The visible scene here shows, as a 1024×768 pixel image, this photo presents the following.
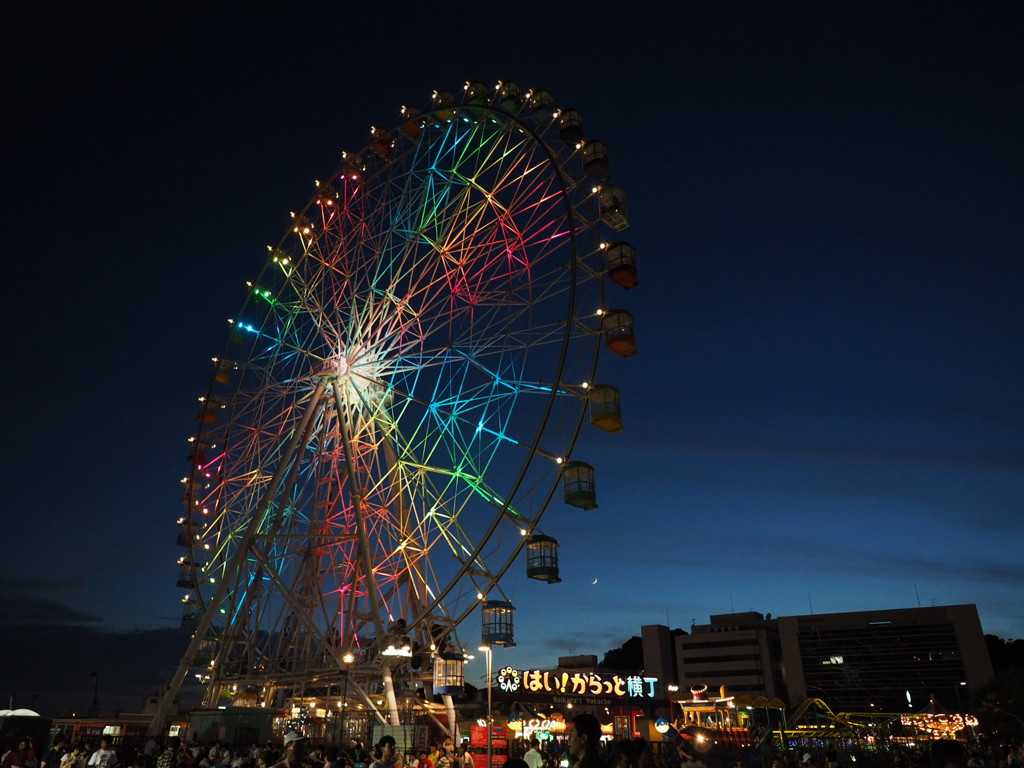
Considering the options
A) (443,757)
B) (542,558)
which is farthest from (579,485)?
(443,757)

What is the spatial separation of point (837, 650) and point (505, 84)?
324 feet

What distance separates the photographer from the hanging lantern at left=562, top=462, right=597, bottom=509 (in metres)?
21.5

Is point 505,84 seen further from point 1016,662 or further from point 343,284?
point 1016,662

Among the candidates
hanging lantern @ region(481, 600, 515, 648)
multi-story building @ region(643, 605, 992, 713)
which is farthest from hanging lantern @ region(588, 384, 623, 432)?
multi-story building @ region(643, 605, 992, 713)

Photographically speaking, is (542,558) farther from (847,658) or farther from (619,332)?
(847,658)

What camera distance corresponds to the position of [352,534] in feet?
94.0

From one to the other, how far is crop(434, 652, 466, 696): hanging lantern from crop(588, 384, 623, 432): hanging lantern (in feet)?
34.6

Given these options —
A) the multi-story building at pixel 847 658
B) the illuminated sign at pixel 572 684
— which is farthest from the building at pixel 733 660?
the illuminated sign at pixel 572 684

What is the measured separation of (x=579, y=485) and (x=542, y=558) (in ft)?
7.98

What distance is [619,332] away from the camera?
898 inches

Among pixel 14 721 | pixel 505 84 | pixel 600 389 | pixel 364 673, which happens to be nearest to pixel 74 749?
pixel 14 721

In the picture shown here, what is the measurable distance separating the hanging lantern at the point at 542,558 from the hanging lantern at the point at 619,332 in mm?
6081

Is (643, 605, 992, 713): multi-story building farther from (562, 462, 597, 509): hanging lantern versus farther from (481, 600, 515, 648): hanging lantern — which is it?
(562, 462, 597, 509): hanging lantern

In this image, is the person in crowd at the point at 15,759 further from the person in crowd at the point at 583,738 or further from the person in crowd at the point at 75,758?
the person in crowd at the point at 583,738
